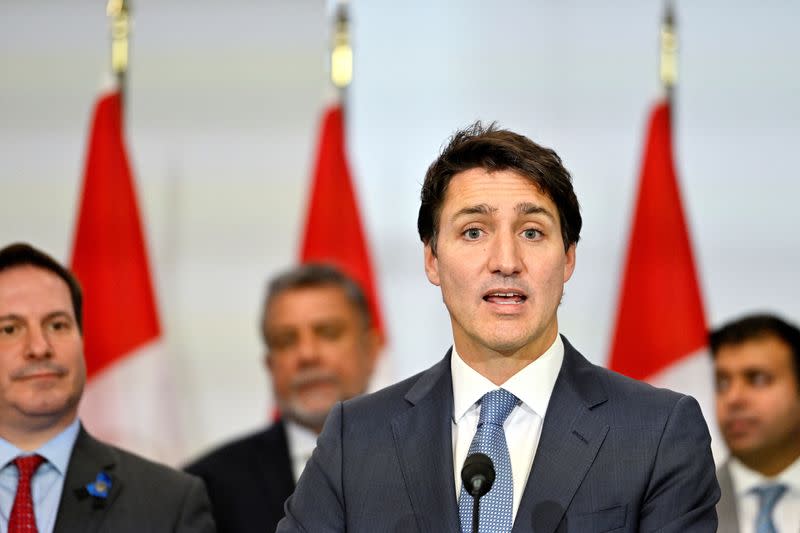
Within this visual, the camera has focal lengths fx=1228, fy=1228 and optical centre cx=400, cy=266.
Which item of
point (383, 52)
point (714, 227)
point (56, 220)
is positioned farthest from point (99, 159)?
point (714, 227)

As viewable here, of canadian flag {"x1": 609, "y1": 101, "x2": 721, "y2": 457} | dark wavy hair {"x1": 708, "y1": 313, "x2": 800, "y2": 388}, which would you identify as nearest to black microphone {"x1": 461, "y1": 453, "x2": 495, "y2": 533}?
dark wavy hair {"x1": 708, "y1": 313, "x2": 800, "y2": 388}

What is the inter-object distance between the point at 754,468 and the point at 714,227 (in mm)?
1421

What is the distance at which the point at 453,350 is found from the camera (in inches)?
84.2

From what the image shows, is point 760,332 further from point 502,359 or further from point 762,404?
point 502,359

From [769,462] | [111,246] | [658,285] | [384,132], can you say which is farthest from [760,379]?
[111,246]

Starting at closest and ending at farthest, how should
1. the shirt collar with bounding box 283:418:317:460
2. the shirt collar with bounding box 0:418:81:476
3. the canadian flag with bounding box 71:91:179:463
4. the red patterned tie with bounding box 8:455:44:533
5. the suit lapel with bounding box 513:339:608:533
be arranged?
the suit lapel with bounding box 513:339:608:533, the red patterned tie with bounding box 8:455:44:533, the shirt collar with bounding box 0:418:81:476, the shirt collar with bounding box 283:418:317:460, the canadian flag with bounding box 71:91:179:463

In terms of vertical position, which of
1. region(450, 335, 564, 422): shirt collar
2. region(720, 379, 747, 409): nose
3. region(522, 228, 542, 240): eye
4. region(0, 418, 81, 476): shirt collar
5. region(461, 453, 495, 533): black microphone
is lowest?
region(461, 453, 495, 533): black microphone

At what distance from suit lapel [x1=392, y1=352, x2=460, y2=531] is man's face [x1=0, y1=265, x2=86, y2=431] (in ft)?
4.24

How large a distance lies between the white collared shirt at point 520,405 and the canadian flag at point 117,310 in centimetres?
295

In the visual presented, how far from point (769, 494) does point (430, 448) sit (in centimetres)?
219

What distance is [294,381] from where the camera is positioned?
4.15m

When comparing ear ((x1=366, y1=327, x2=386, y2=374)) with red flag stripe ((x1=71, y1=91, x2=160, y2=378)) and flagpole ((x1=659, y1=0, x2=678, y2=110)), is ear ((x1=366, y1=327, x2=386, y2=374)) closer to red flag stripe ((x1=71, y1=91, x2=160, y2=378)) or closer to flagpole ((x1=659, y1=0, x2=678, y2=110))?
red flag stripe ((x1=71, y1=91, x2=160, y2=378))

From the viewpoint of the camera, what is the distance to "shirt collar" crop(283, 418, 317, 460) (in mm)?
3986

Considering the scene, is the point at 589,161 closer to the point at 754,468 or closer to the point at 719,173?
the point at 719,173
